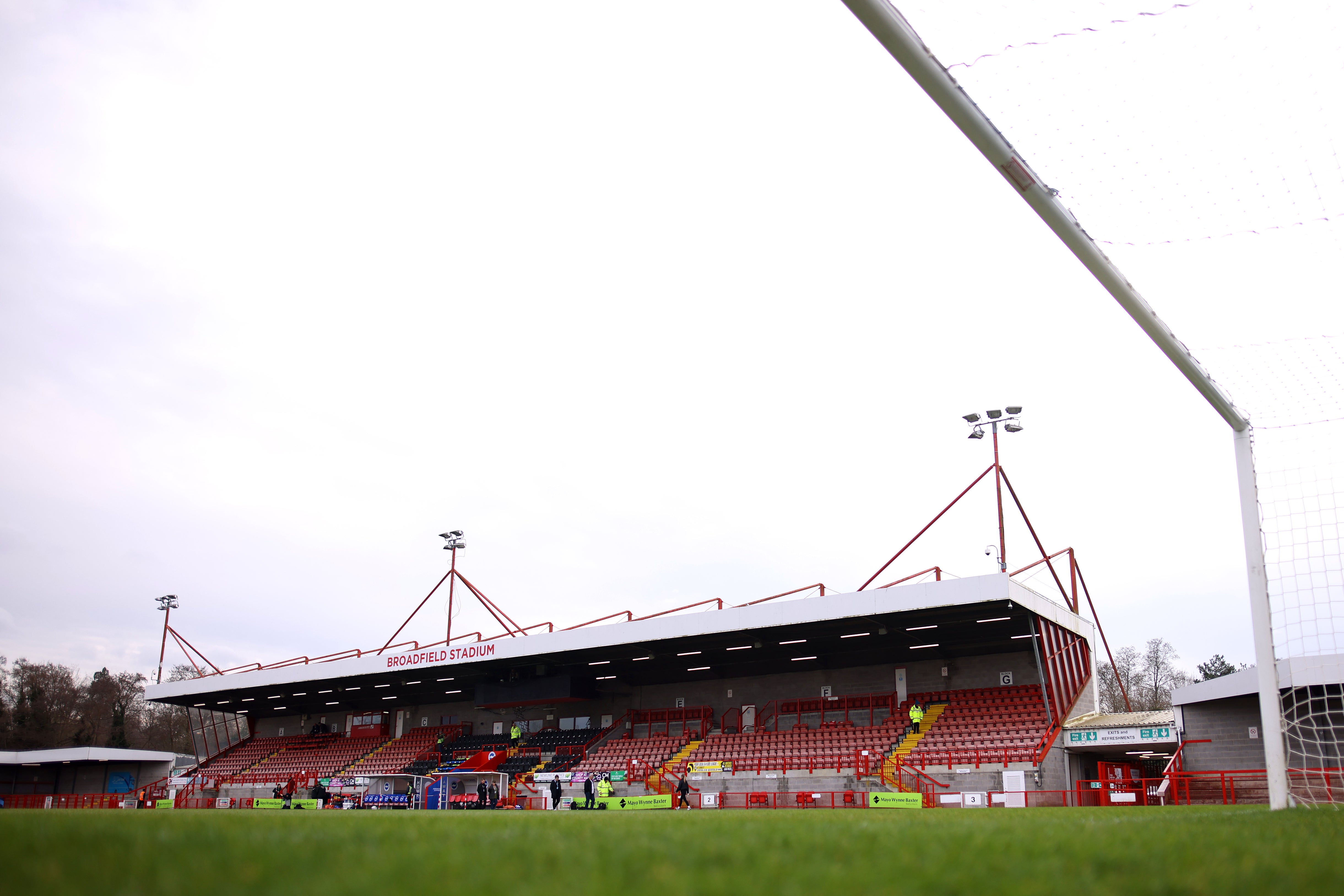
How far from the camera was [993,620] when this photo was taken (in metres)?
27.6

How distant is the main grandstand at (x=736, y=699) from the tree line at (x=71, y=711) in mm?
22659

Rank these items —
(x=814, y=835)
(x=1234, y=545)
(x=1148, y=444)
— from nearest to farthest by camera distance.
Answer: (x=814, y=835) → (x=1234, y=545) → (x=1148, y=444)

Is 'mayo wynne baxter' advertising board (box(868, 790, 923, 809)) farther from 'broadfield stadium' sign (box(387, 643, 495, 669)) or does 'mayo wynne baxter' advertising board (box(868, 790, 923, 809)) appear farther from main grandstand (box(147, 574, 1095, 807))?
'broadfield stadium' sign (box(387, 643, 495, 669))

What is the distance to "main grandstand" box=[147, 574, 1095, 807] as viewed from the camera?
88.5ft

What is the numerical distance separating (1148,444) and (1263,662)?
215 inches

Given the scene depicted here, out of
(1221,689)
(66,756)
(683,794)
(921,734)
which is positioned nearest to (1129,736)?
(1221,689)

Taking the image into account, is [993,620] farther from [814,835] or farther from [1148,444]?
[814,835]

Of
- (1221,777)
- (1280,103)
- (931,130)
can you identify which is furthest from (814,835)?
(1221,777)

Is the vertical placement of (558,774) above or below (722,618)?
below

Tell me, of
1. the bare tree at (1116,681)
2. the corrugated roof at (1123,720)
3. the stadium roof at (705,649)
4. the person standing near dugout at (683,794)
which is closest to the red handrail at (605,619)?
the stadium roof at (705,649)

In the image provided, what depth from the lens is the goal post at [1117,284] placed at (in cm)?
640

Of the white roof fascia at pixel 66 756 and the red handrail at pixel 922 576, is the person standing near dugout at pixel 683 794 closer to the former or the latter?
the red handrail at pixel 922 576

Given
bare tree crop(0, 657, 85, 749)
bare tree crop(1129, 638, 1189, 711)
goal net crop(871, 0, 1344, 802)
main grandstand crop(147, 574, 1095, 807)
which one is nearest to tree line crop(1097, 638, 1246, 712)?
bare tree crop(1129, 638, 1189, 711)

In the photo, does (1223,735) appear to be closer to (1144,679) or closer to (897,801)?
(897,801)
